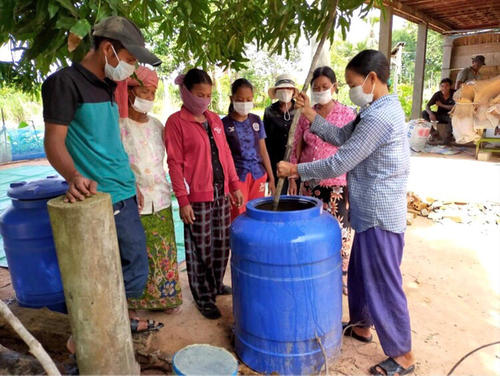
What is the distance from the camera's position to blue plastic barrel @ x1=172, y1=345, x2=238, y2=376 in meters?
1.50

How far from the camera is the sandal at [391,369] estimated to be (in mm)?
2090

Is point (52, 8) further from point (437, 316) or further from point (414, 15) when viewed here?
point (414, 15)

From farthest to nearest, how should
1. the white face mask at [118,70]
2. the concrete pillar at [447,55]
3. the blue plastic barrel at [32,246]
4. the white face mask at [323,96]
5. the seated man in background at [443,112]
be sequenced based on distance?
1. the concrete pillar at [447,55]
2. the seated man in background at [443,112]
3. the white face mask at [323,96]
4. the blue plastic barrel at [32,246]
5. the white face mask at [118,70]

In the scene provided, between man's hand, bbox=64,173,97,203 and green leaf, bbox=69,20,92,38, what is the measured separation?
542mm

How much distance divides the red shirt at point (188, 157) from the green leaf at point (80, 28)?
1153mm

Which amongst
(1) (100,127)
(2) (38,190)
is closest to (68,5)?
(1) (100,127)

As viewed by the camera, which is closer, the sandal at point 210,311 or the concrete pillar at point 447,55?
the sandal at point 210,311

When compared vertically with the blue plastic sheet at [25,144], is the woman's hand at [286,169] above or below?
above

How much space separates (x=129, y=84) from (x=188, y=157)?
1.97ft

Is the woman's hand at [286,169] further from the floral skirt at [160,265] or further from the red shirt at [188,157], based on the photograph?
the floral skirt at [160,265]

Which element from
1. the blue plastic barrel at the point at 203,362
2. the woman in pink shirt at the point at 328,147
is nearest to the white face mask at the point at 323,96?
the woman in pink shirt at the point at 328,147

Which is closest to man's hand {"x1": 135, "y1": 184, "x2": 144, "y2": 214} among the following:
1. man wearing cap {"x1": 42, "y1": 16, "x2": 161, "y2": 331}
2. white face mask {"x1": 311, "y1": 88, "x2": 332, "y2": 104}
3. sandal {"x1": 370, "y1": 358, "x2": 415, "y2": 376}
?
man wearing cap {"x1": 42, "y1": 16, "x2": 161, "y2": 331}

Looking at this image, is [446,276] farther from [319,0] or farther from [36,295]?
[36,295]

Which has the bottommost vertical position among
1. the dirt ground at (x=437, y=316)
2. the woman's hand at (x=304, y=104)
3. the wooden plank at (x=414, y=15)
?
the dirt ground at (x=437, y=316)
